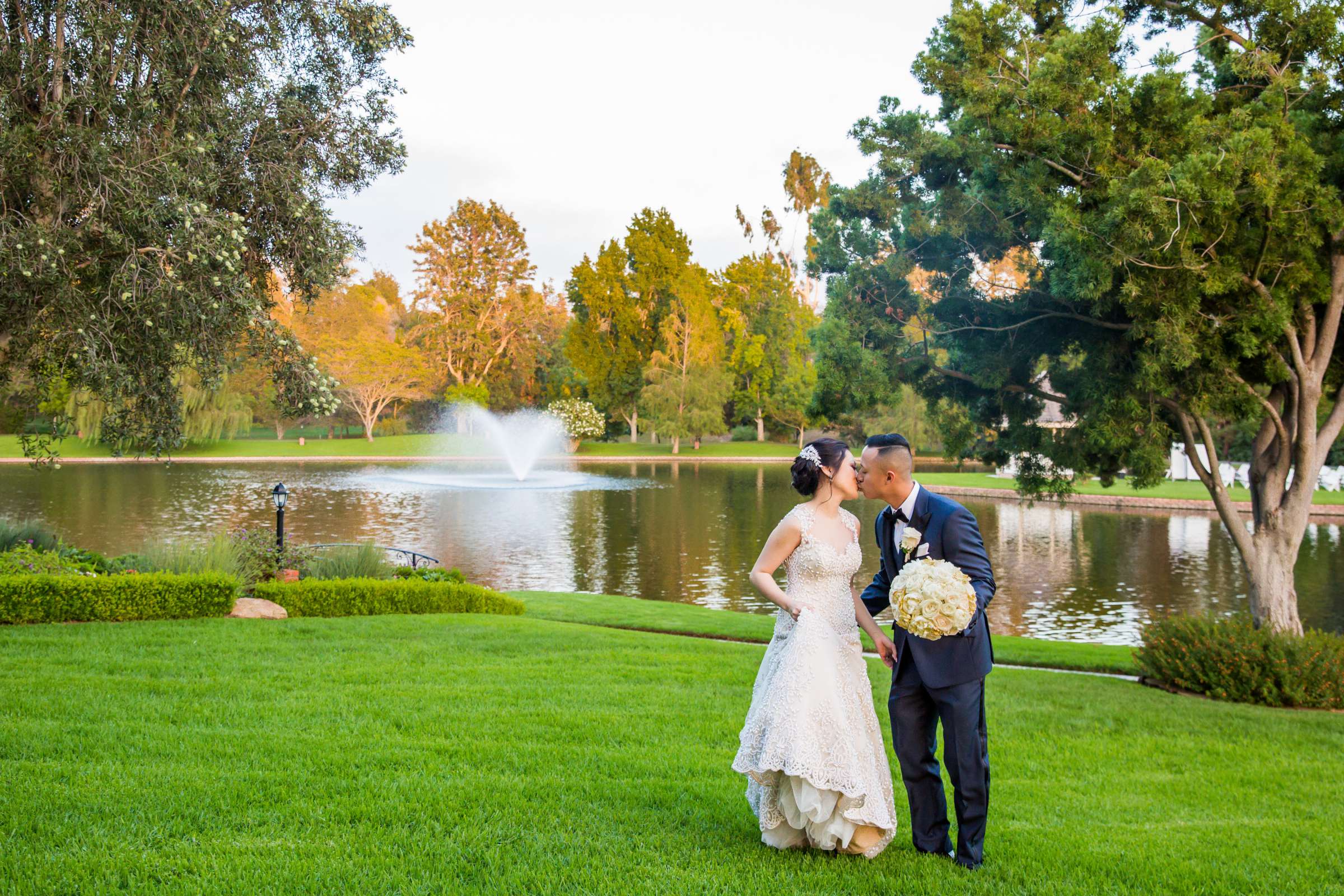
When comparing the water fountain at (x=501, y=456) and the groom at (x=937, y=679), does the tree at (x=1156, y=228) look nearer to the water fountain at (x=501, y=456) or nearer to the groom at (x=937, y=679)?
the groom at (x=937, y=679)

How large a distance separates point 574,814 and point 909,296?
39.0ft

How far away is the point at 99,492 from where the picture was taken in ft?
110

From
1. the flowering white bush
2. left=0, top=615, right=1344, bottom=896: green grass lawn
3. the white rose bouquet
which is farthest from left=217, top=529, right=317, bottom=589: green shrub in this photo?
the flowering white bush

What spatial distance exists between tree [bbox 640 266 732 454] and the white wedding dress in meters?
57.8

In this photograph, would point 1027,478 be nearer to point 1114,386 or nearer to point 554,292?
point 1114,386

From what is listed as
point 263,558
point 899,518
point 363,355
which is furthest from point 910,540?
point 363,355

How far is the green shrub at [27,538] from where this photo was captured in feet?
43.8

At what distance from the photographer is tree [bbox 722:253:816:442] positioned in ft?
217

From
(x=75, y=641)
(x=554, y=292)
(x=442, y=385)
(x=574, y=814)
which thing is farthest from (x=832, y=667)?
(x=554, y=292)

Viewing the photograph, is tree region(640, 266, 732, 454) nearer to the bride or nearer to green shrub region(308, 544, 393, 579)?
green shrub region(308, 544, 393, 579)

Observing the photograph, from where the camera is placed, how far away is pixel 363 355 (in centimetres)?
6438

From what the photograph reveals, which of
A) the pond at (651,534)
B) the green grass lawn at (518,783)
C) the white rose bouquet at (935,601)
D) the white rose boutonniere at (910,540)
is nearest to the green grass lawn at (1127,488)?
the pond at (651,534)

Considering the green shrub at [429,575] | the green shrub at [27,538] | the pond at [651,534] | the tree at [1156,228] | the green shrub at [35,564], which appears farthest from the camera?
the pond at [651,534]

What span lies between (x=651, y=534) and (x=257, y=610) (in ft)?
51.2
